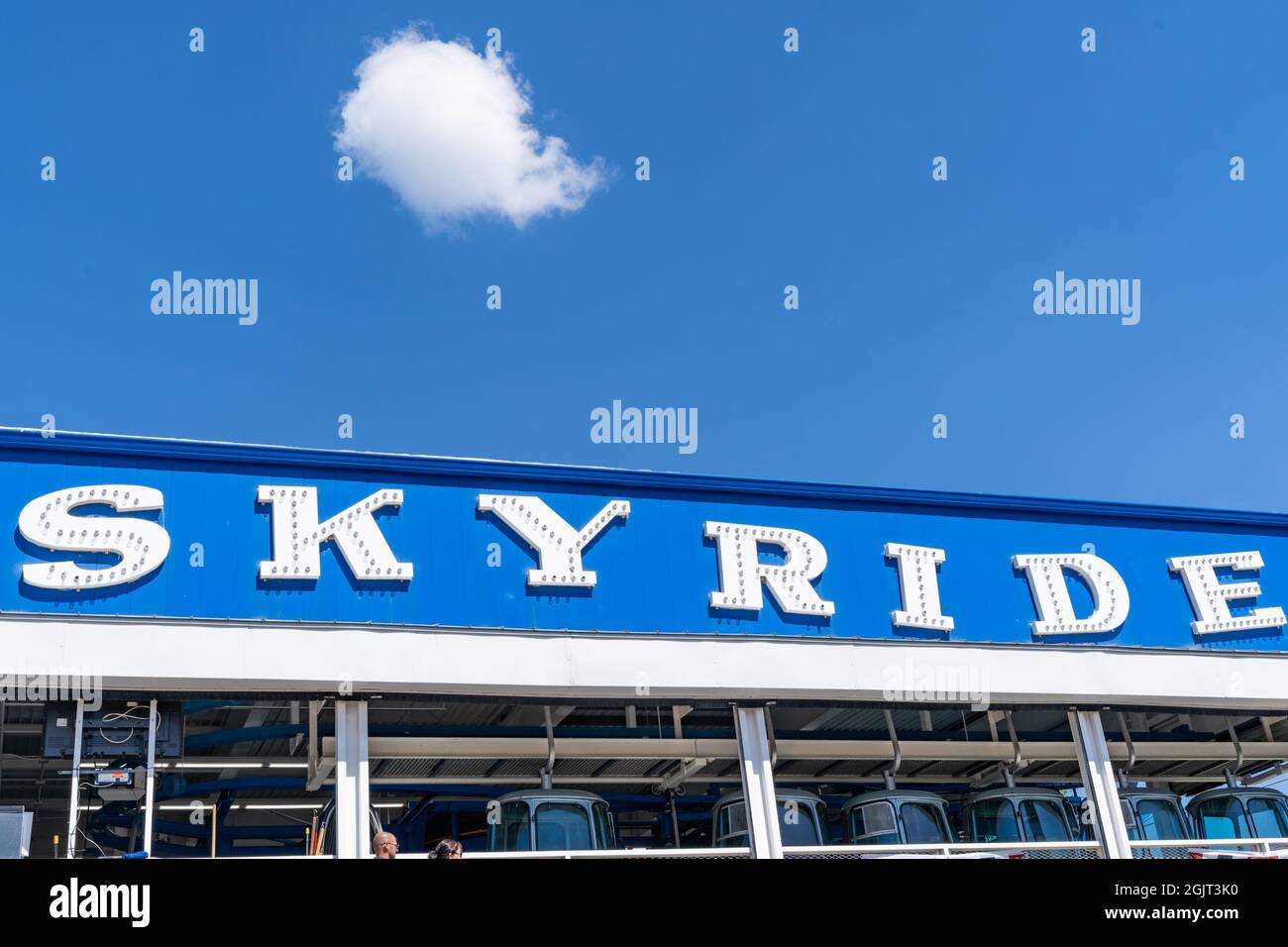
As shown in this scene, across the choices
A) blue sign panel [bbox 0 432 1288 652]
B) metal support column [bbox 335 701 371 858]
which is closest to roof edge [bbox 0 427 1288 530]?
blue sign panel [bbox 0 432 1288 652]

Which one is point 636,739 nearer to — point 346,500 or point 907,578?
point 907,578

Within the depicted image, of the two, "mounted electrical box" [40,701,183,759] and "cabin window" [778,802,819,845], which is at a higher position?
"mounted electrical box" [40,701,183,759]

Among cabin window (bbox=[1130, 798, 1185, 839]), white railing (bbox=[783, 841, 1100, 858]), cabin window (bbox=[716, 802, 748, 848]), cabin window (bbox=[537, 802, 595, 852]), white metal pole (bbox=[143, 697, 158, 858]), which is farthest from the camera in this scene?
cabin window (bbox=[1130, 798, 1185, 839])

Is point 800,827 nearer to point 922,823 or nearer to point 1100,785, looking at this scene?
point 922,823

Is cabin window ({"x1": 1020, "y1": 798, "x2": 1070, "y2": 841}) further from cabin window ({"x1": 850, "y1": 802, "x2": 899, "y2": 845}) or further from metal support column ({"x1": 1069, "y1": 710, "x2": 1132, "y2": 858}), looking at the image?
cabin window ({"x1": 850, "y1": 802, "x2": 899, "y2": 845})

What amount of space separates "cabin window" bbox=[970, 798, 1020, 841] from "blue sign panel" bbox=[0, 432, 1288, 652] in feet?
8.40

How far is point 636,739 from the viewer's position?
58.3ft

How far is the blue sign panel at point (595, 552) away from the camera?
1355 cm

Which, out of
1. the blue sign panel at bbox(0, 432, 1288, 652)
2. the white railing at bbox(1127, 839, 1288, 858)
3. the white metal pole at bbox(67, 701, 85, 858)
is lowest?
the white railing at bbox(1127, 839, 1288, 858)

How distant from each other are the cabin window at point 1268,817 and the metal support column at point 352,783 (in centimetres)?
1354

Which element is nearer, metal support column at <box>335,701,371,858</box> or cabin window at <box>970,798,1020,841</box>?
metal support column at <box>335,701,371,858</box>

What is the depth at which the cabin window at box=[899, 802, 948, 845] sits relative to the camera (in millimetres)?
16938

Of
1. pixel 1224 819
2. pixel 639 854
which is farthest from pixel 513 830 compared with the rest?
pixel 1224 819
